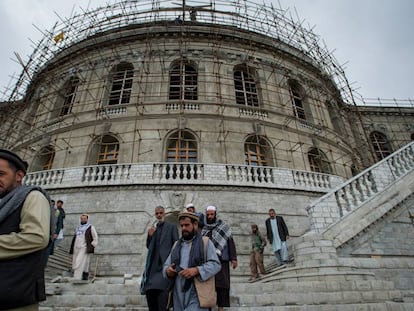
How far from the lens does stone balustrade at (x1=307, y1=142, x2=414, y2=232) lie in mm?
6992

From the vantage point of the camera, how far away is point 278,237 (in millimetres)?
6980

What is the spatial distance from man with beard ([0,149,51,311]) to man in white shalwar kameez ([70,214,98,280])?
5.43 meters

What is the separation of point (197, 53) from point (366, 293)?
48.3 feet

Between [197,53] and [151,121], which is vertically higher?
[197,53]

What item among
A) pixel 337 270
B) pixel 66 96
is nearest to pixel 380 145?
pixel 337 270

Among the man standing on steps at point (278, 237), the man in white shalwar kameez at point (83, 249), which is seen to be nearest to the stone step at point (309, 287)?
the man standing on steps at point (278, 237)

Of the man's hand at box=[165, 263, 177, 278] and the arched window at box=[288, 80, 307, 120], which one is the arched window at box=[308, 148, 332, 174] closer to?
the arched window at box=[288, 80, 307, 120]

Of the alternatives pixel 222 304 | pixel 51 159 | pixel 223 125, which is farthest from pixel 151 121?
pixel 222 304

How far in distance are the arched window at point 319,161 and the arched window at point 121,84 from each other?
34.7ft

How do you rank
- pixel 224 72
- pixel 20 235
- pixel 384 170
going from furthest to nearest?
pixel 224 72 → pixel 384 170 → pixel 20 235

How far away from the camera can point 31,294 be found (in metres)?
1.64

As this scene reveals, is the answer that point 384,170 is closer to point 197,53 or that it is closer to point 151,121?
point 151,121

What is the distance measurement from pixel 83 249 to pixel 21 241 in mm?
5801

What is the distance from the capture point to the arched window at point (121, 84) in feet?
51.5
